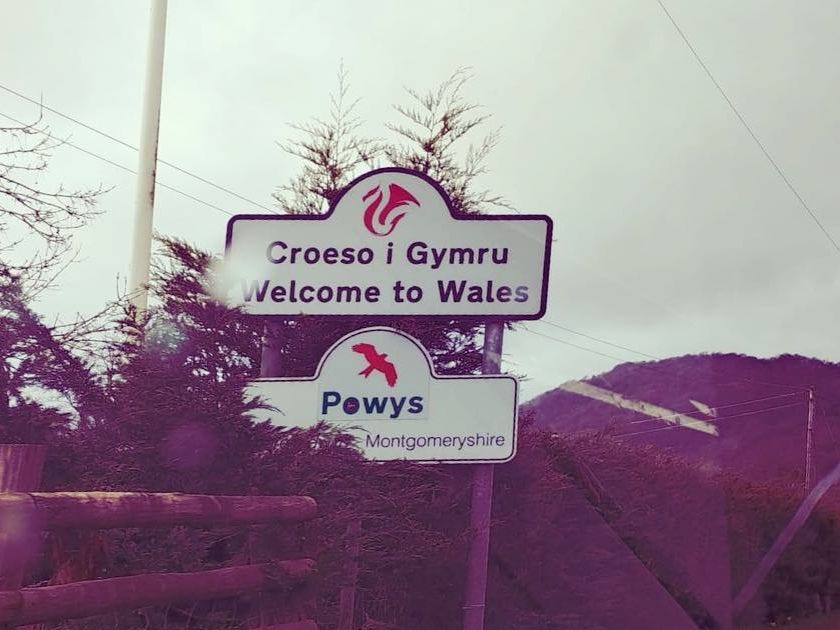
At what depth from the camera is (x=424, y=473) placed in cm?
907

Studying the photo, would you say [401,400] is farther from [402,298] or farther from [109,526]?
[109,526]

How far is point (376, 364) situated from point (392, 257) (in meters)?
0.96

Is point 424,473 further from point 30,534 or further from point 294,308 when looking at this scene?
point 30,534

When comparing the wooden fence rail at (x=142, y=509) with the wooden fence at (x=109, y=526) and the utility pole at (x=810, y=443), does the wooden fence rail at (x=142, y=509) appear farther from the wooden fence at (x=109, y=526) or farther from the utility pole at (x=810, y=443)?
the utility pole at (x=810, y=443)

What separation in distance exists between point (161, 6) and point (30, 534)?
610 inches

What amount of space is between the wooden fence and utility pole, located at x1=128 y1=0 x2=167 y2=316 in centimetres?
1111

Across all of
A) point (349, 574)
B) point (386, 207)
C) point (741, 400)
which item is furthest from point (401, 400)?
point (741, 400)

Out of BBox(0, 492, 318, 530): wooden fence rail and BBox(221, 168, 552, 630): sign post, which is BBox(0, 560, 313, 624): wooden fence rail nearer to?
BBox(0, 492, 318, 530): wooden fence rail

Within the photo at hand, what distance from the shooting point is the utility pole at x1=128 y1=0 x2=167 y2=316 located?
1672cm

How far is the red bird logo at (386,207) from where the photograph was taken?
9266mm

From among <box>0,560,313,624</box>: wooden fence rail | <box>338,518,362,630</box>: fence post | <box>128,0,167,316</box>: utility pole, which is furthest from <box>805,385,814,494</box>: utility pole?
<box>0,560,313,624</box>: wooden fence rail

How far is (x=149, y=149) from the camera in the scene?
57.4ft

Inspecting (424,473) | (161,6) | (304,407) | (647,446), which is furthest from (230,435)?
(161,6)

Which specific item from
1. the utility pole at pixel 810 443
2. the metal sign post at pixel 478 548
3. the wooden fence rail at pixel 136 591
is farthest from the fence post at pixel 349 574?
the utility pole at pixel 810 443
